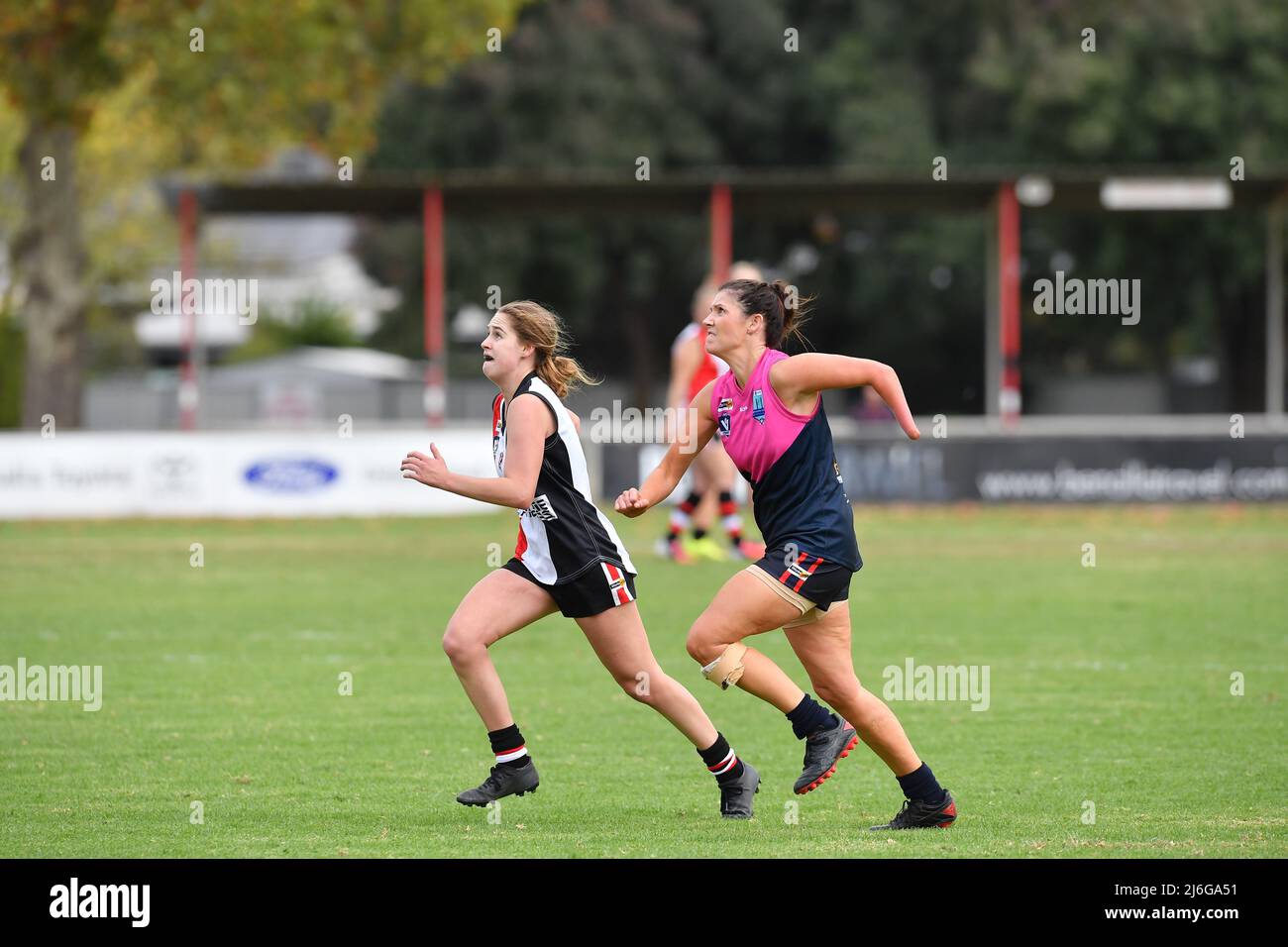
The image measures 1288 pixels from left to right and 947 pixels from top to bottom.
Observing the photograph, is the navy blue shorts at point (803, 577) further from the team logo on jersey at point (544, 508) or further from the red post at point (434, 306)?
the red post at point (434, 306)

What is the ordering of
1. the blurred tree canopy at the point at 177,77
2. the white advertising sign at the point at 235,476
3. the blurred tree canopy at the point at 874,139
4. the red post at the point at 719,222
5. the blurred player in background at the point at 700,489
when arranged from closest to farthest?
the blurred player in background at the point at 700,489
the white advertising sign at the point at 235,476
the red post at the point at 719,222
the blurred tree canopy at the point at 177,77
the blurred tree canopy at the point at 874,139

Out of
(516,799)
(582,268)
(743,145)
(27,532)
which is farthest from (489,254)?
(516,799)

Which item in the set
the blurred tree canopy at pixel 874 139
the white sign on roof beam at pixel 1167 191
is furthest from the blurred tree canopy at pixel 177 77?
the white sign on roof beam at pixel 1167 191

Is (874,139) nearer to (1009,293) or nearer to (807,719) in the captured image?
(1009,293)

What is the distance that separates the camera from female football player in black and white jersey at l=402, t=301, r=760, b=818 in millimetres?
7027

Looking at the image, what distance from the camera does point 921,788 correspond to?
6727 millimetres

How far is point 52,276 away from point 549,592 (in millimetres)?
23365

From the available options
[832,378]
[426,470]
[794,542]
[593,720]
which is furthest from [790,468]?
[593,720]

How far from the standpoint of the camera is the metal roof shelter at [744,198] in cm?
2550

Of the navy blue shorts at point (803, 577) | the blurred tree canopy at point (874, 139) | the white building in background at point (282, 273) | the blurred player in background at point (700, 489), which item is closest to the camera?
the navy blue shorts at point (803, 577)

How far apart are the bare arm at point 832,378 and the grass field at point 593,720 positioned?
1.56 m

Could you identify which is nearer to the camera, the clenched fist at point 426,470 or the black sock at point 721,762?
the clenched fist at point 426,470

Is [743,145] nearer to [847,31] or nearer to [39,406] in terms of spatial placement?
[847,31]
